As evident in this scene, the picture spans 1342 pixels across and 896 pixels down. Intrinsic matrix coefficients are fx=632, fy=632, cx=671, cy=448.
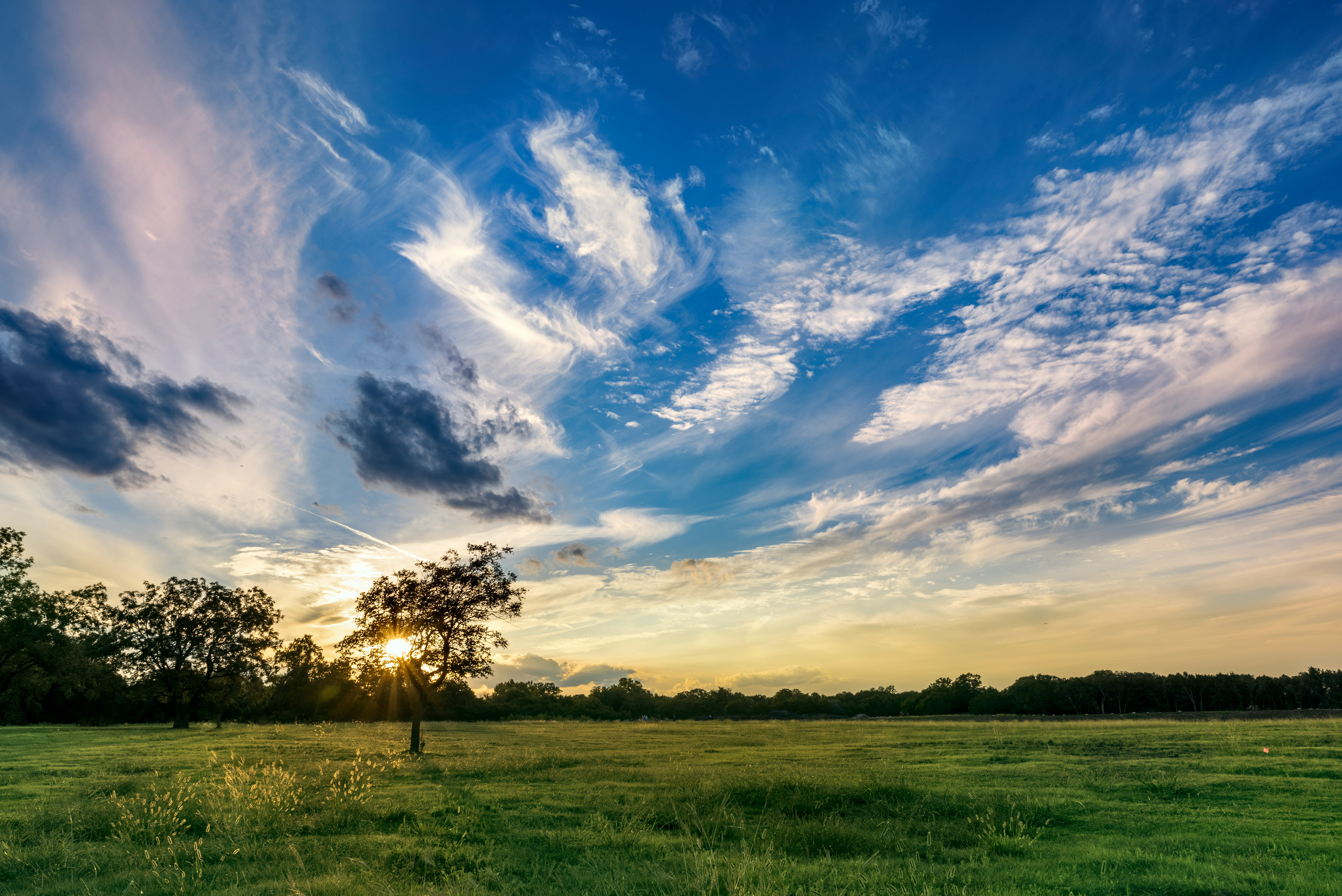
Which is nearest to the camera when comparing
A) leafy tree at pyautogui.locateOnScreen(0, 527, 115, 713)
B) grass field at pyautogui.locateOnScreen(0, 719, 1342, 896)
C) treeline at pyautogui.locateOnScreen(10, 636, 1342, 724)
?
grass field at pyautogui.locateOnScreen(0, 719, 1342, 896)

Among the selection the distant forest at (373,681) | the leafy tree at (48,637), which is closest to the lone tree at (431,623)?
the distant forest at (373,681)

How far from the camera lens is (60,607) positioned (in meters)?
64.2

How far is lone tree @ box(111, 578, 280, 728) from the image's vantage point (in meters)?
69.0

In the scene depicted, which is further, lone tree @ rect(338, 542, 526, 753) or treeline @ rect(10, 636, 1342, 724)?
treeline @ rect(10, 636, 1342, 724)

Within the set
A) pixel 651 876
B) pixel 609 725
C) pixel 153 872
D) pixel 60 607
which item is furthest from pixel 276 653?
pixel 651 876

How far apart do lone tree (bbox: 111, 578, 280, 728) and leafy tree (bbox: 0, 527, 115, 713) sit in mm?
2649

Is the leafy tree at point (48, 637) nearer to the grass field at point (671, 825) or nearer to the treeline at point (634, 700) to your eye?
the treeline at point (634, 700)

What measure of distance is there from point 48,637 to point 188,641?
11.7 meters

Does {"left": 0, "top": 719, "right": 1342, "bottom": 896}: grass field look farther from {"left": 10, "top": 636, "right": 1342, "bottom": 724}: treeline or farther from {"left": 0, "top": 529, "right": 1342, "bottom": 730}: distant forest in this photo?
{"left": 10, "top": 636, "right": 1342, "bottom": 724}: treeline

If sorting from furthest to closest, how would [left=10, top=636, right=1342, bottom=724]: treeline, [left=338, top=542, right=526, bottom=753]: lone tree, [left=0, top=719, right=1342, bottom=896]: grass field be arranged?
[left=10, top=636, right=1342, bottom=724]: treeline → [left=338, top=542, right=526, bottom=753]: lone tree → [left=0, top=719, right=1342, bottom=896]: grass field

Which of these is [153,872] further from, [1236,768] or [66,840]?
[1236,768]

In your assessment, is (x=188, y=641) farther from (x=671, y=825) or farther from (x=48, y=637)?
(x=671, y=825)

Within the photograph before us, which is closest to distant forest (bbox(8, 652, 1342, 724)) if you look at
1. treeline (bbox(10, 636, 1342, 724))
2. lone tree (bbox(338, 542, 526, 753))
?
treeline (bbox(10, 636, 1342, 724))

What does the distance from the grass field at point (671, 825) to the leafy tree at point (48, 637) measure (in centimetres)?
3432
